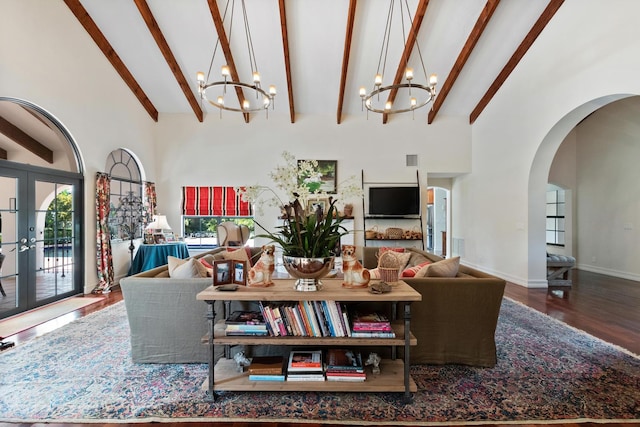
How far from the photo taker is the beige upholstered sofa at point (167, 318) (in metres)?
2.55

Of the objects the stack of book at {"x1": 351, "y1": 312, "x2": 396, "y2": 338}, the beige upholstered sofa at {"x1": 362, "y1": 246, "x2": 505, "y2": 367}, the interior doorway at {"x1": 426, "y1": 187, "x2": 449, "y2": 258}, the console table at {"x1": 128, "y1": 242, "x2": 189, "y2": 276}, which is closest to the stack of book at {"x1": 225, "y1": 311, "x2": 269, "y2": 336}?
the stack of book at {"x1": 351, "y1": 312, "x2": 396, "y2": 338}

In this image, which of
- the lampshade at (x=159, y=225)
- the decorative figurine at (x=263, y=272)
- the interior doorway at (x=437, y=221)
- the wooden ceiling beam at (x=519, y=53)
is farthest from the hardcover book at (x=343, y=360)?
the interior doorway at (x=437, y=221)

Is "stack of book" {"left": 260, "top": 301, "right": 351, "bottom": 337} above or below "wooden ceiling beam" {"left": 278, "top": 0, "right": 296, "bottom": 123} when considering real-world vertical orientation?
below

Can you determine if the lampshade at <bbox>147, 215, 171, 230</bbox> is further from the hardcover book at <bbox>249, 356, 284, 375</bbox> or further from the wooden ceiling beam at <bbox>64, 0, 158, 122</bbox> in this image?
the hardcover book at <bbox>249, 356, 284, 375</bbox>

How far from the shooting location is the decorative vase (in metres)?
2.00

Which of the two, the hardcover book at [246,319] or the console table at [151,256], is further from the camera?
the console table at [151,256]

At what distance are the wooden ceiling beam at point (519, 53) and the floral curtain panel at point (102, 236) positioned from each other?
764 centimetres

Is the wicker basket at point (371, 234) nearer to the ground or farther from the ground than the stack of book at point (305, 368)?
farther from the ground

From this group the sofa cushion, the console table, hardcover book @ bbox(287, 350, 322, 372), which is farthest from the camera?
the console table

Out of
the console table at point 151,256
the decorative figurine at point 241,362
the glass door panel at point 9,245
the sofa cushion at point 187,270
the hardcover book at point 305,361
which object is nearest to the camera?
the hardcover book at point 305,361

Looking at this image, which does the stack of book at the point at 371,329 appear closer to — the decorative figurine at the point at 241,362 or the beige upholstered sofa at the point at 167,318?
the decorative figurine at the point at 241,362

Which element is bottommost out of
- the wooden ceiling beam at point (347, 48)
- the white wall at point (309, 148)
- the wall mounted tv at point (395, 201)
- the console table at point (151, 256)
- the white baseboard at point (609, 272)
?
the white baseboard at point (609, 272)

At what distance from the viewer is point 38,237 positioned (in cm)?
434

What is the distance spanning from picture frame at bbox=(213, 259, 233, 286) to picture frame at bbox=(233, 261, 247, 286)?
3 centimetres
